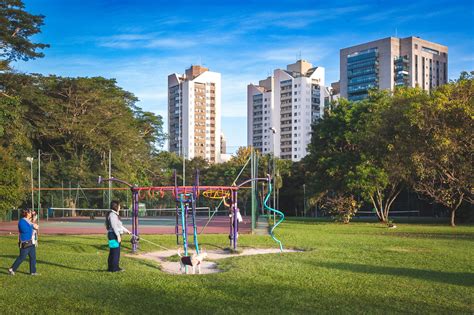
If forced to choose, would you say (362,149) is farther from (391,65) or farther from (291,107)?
(291,107)

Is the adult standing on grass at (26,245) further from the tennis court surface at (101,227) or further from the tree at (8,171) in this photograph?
the tree at (8,171)

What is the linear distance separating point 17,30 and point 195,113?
87.1 meters

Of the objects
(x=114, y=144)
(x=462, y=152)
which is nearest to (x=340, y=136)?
(x=462, y=152)

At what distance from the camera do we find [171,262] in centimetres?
1534

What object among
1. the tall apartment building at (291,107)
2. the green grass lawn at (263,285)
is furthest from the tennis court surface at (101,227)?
the tall apartment building at (291,107)

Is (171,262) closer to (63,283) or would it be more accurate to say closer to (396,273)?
(63,283)

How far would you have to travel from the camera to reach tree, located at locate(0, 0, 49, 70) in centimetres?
4081

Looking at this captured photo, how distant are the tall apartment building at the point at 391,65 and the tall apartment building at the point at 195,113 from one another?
31042mm

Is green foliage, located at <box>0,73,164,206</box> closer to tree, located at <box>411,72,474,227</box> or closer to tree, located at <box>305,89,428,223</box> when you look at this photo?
tree, located at <box>305,89,428,223</box>

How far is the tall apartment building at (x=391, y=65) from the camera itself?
4368 inches

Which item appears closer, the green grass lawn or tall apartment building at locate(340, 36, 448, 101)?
the green grass lawn

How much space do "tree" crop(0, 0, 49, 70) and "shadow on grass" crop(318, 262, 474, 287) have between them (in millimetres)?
34349

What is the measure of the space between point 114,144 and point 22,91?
9.65m

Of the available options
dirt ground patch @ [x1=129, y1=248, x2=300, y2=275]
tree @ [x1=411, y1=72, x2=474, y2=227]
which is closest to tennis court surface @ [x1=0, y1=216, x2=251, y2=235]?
tree @ [x1=411, y1=72, x2=474, y2=227]
